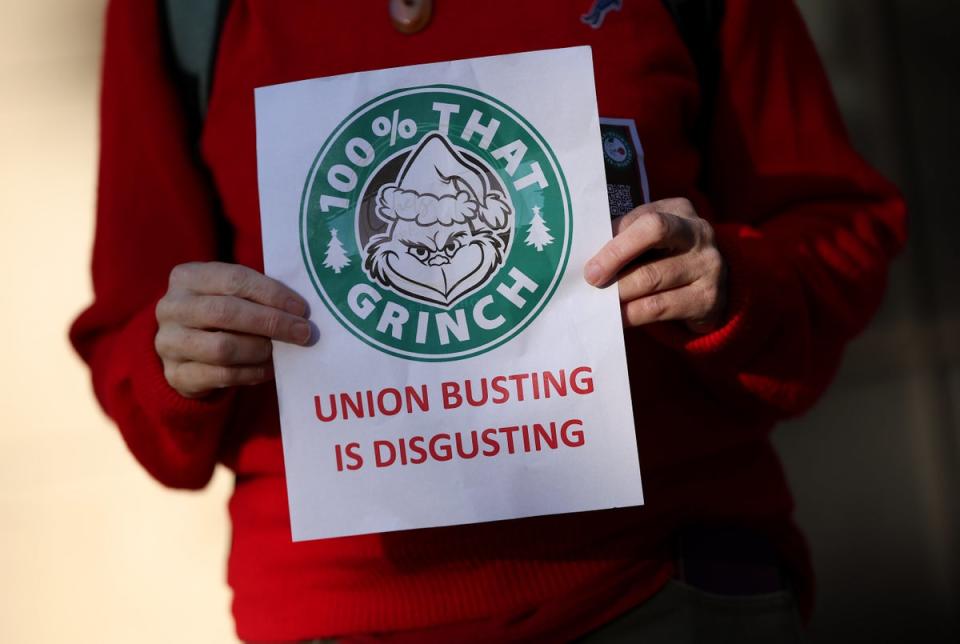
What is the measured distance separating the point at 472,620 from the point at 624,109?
1.62 ft

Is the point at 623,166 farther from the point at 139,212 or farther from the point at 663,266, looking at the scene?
the point at 139,212

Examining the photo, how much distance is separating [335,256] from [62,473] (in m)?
1.00

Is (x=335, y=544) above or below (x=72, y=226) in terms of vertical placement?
below

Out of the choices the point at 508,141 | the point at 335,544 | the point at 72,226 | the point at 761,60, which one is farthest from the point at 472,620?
the point at 72,226

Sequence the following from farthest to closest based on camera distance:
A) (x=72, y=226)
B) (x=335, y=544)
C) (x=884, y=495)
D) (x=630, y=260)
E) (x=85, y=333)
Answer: (x=884, y=495)
(x=72, y=226)
(x=85, y=333)
(x=335, y=544)
(x=630, y=260)

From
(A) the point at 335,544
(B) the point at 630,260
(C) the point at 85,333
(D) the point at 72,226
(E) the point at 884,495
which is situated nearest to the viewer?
(B) the point at 630,260

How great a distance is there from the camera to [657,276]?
798 millimetres

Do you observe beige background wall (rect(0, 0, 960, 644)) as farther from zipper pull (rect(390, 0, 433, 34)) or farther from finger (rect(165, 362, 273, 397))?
zipper pull (rect(390, 0, 433, 34))

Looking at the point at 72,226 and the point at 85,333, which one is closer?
the point at 85,333

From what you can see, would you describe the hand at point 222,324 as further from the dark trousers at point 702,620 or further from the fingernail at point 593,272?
the dark trousers at point 702,620

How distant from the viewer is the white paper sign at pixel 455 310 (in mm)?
780

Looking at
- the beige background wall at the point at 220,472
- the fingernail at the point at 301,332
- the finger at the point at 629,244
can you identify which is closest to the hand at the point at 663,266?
the finger at the point at 629,244

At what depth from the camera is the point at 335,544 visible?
2.92ft

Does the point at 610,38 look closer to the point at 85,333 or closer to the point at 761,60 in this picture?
the point at 761,60
